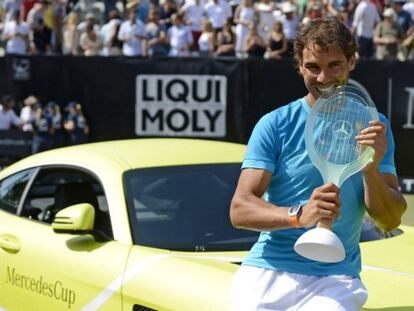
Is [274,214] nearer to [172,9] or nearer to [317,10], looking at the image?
[317,10]

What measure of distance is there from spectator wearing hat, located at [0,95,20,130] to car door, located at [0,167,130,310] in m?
12.8

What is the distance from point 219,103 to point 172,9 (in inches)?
149

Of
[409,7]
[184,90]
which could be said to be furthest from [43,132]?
[409,7]

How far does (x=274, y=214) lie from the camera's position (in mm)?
3441

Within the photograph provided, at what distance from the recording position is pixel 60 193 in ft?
21.0

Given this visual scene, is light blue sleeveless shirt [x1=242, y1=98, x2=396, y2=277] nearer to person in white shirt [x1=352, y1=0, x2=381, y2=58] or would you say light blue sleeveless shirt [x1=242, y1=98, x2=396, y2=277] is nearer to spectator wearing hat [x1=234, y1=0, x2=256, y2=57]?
person in white shirt [x1=352, y1=0, x2=381, y2=58]

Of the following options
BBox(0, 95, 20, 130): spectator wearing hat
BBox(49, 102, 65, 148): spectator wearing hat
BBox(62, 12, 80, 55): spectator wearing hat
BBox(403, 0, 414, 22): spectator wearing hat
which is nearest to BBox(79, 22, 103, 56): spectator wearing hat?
BBox(62, 12, 80, 55): spectator wearing hat

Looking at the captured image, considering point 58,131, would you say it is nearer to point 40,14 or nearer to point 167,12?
point 40,14

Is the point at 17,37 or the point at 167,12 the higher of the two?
the point at 167,12

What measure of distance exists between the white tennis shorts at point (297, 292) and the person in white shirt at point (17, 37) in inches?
731

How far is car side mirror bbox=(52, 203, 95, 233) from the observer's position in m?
5.30

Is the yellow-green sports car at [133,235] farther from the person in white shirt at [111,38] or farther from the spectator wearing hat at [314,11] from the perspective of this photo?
the person in white shirt at [111,38]

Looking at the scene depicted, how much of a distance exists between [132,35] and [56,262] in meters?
16.0

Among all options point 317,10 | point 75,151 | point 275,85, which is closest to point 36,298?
point 75,151
